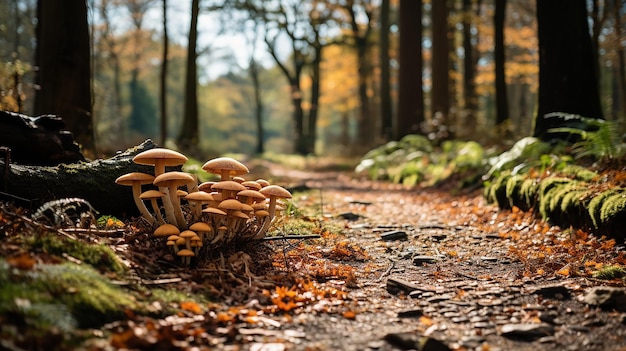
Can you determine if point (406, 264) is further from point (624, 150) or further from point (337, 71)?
point (337, 71)

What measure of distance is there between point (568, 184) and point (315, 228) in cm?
338

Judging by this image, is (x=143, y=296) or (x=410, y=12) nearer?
(x=143, y=296)

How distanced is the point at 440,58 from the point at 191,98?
8218 millimetres

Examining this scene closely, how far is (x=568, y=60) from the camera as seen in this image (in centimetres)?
805

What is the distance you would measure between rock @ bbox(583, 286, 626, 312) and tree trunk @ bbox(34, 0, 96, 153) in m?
7.63

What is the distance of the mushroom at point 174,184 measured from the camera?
3803mm

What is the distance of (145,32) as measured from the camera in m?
30.2

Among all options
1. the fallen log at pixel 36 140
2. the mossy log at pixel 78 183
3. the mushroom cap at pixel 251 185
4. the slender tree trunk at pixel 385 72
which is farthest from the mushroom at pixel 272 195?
the slender tree trunk at pixel 385 72

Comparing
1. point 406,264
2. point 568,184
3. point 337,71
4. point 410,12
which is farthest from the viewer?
point 337,71

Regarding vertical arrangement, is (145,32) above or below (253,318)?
above

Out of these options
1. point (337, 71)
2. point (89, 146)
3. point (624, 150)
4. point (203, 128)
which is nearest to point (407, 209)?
point (624, 150)

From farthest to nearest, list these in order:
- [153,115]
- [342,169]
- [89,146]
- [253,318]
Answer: [153,115]
[342,169]
[89,146]
[253,318]

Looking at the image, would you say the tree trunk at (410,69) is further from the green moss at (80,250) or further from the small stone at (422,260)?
the green moss at (80,250)

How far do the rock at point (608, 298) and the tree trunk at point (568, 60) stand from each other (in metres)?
5.46
